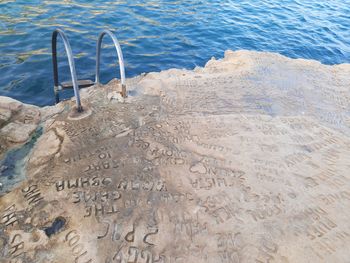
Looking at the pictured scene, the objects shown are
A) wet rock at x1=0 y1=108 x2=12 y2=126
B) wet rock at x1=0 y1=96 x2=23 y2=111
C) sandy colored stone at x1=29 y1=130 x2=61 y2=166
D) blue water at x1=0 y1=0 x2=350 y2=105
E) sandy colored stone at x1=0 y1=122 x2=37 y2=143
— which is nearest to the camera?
sandy colored stone at x1=29 y1=130 x2=61 y2=166

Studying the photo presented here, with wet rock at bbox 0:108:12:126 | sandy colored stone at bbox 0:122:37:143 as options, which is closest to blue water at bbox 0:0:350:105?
wet rock at bbox 0:108:12:126

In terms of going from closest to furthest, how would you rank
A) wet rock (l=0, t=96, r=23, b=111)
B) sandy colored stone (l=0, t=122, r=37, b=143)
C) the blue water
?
sandy colored stone (l=0, t=122, r=37, b=143) → wet rock (l=0, t=96, r=23, b=111) → the blue water

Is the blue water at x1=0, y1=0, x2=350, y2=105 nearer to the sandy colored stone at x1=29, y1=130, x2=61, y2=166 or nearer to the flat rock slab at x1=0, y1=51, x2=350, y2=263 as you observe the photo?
the sandy colored stone at x1=29, y1=130, x2=61, y2=166

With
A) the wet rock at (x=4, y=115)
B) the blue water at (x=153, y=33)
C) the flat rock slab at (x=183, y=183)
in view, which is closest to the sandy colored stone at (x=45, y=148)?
the flat rock slab at (x=183, y=183)

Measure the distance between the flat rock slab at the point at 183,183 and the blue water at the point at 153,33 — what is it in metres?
3.14

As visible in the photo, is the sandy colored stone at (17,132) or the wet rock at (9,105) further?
the wet rock at (9,105)

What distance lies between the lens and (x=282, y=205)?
327 centimetres

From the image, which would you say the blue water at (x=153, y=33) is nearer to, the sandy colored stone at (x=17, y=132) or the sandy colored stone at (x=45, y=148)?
the sandy colored stone at (x=17, y=132)

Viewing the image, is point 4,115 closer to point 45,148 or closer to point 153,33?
point 45,148

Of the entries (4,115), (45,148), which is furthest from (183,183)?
(4,115)

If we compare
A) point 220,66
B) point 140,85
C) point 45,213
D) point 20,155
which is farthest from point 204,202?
point 220,66

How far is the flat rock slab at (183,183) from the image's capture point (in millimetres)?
2834

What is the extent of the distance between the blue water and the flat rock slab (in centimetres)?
314

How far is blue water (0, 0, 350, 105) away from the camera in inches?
300
